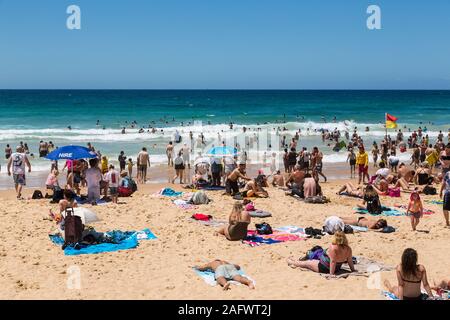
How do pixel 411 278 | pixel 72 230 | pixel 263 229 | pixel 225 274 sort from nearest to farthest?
pixel 411 278 < pixel 225 274 < pixel 72 230 < pixel 263 229

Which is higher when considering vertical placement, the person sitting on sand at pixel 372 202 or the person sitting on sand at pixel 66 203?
the person sitting on sand at pixel 66 203

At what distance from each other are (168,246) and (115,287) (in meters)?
1.99

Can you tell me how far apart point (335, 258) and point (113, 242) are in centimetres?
379

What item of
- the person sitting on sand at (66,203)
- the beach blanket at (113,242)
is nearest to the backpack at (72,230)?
the beach blanket at (113,242)

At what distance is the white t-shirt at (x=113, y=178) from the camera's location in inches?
476

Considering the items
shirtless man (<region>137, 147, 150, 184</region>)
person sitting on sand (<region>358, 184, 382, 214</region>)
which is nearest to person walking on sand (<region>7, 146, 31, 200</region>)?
shirtless man (<region>137, 147, 150, 184</region>)

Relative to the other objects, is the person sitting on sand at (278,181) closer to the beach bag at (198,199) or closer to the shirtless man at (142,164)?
the beach bag at (198,199)

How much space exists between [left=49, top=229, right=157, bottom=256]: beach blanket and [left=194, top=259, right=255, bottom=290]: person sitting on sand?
182cm

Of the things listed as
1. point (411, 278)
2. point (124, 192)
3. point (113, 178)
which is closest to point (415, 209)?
point (411, 278)

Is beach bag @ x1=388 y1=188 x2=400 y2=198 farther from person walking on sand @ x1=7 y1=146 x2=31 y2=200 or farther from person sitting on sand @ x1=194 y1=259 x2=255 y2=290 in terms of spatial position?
person walking on sand @ x1=7 y1=146 x2=31 y2=200

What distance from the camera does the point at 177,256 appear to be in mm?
8172

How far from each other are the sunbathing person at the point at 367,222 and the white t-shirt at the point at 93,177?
5569 mm

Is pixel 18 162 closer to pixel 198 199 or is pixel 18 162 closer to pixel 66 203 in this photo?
pixel 66 203

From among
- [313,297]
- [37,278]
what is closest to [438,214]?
[313,297]
